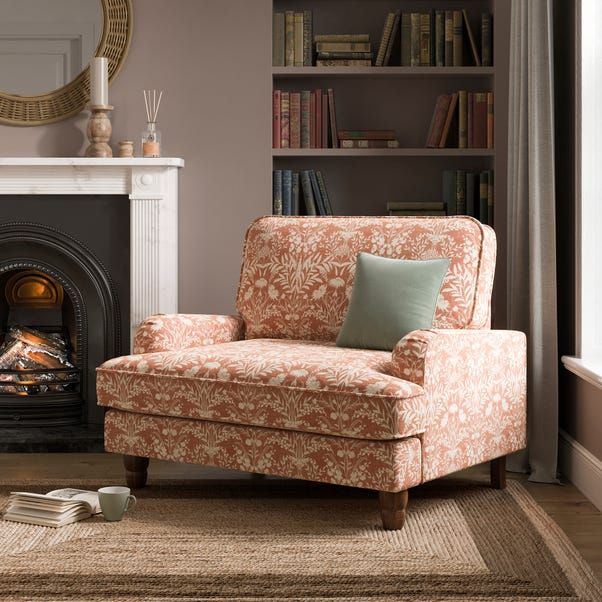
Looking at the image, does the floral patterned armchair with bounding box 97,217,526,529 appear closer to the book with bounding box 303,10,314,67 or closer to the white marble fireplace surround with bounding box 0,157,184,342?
the white marble fireplace surround with bounding box 0,157,184,342

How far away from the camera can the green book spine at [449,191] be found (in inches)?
177

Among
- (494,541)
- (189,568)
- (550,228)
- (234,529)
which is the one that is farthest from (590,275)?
(189,568)

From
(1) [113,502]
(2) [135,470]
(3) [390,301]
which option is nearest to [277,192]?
(3) [390,301]

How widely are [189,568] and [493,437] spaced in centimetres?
117

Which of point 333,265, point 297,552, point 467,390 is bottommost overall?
point 297,552

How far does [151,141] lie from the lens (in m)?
4.23

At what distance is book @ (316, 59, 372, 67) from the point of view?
14.7ft

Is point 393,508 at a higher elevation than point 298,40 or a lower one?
lower

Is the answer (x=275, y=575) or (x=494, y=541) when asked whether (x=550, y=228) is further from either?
(x=275, y=575)

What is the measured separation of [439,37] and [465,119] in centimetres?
41

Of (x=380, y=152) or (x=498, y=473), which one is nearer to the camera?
(x=498, y=473)

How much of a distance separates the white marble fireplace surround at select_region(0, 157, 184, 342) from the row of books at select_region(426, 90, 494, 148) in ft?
4.04

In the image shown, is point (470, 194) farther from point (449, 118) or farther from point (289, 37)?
point (289, 37)

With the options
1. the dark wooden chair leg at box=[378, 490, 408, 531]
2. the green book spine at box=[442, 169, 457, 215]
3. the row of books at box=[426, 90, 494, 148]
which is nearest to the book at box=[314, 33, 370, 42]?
the row of books at box=[426, 90, 494, 148]
